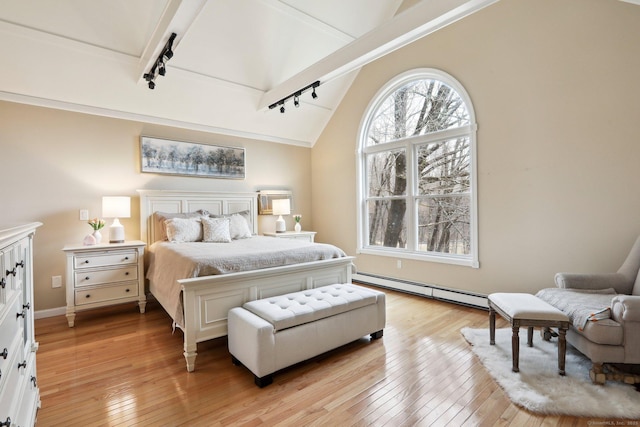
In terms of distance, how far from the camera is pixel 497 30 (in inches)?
130

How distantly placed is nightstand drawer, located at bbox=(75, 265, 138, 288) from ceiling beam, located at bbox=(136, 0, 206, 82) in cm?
225

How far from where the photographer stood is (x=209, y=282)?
230cm

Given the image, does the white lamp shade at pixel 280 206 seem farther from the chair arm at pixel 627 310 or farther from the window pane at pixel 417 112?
the chair arm at pixel 627 310

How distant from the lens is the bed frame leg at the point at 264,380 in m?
2.03

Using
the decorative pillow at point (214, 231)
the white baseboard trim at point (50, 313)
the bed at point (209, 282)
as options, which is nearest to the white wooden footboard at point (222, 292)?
the bed at point (209, 282)

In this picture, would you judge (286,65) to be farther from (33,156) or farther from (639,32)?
(639,32)

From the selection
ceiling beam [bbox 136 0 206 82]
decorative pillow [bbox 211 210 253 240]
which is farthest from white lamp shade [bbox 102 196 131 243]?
ceiling beam [bbox 136 0 206 82]

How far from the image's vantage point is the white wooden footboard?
2248 millimetres

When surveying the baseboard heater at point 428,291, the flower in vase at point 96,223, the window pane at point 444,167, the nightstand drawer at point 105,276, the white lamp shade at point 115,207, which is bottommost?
the baseboard heater at point 428,291

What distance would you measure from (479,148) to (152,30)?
12.3ft

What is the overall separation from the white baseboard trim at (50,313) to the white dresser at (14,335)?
222 centimetres

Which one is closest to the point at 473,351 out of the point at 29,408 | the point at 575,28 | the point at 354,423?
the point at 354,423

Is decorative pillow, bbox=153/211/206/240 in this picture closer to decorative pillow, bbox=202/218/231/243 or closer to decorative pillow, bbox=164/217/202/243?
decorative pillow, bbox=164/217/202/243

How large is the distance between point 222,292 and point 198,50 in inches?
112
